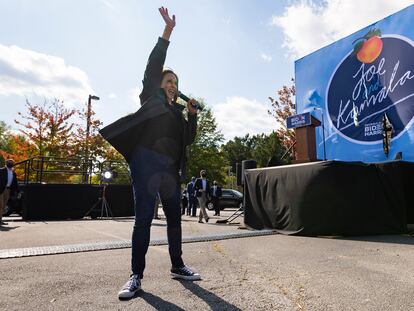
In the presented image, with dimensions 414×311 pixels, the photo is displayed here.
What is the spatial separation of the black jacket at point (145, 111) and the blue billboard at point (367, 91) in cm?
1013

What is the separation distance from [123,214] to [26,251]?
9178 millimetres

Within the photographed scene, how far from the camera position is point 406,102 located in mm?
10727

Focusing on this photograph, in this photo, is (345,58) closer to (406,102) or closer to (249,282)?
(406,102)

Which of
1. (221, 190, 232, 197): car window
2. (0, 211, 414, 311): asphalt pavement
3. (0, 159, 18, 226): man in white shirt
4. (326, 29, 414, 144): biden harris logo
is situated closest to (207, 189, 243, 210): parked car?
(221, 190, 232, 197): car window

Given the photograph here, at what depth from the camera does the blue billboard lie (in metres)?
10.9

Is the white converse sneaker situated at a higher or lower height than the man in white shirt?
lower

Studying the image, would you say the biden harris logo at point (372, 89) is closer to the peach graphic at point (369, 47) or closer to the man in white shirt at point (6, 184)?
the peach graphic at point (369, 47)

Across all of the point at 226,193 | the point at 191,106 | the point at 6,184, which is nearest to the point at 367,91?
the point at 191,106

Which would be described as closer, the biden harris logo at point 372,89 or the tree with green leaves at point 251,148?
the biden harris logo at point 372,89

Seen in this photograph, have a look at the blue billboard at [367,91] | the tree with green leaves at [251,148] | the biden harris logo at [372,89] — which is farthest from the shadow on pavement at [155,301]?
the tree with green leaves at [251,148]

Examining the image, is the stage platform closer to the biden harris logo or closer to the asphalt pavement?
the asphalt pavement

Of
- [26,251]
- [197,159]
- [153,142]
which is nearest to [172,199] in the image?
[153,142]

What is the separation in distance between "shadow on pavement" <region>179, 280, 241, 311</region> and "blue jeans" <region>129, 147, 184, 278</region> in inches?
16.5

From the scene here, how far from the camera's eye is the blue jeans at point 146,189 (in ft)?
9.07
